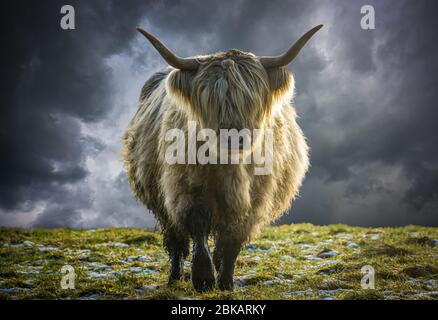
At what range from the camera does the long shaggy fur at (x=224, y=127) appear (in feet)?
16.1

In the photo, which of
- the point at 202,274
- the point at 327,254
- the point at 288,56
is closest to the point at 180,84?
the point at 288,56

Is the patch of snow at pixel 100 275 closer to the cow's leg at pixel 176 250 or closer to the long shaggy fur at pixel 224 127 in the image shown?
the cow's leg at pixel 176 250

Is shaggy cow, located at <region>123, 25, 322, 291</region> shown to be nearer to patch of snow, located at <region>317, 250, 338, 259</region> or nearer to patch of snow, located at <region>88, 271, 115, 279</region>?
patch of snow, located at <region>88, 271, 115, 279</region>

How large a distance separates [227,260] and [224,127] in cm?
162

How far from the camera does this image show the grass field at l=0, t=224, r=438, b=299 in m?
5.28

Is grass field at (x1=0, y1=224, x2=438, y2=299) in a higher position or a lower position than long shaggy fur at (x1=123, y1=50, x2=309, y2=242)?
lower

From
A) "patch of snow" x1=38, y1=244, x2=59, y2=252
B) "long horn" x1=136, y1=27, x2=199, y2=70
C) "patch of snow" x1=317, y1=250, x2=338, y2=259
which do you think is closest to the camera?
"long horn" x1=136, y1=27, x2=199, y2=70

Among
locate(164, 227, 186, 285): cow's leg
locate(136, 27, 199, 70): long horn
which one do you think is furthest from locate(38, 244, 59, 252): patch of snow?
locate(136, 27, 199, 70): long horn

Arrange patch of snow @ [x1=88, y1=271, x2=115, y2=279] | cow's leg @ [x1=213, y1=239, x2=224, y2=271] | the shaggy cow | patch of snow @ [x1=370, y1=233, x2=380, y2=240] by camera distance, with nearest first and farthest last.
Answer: the shaggy cow, cow's leg @ [x1=213, y1=239, x2=224, y2=271], patch of snow @ [x1=88, y1=271, x2=115, y2=279], patch of snow @ [x1=370, y1=233, x2=380, y2=240]

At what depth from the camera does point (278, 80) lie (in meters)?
5.41

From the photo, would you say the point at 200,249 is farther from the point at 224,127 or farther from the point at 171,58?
the point at 171,58

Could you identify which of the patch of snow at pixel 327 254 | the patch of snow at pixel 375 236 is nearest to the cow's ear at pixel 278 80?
the patch of snow at pixel 327 254
